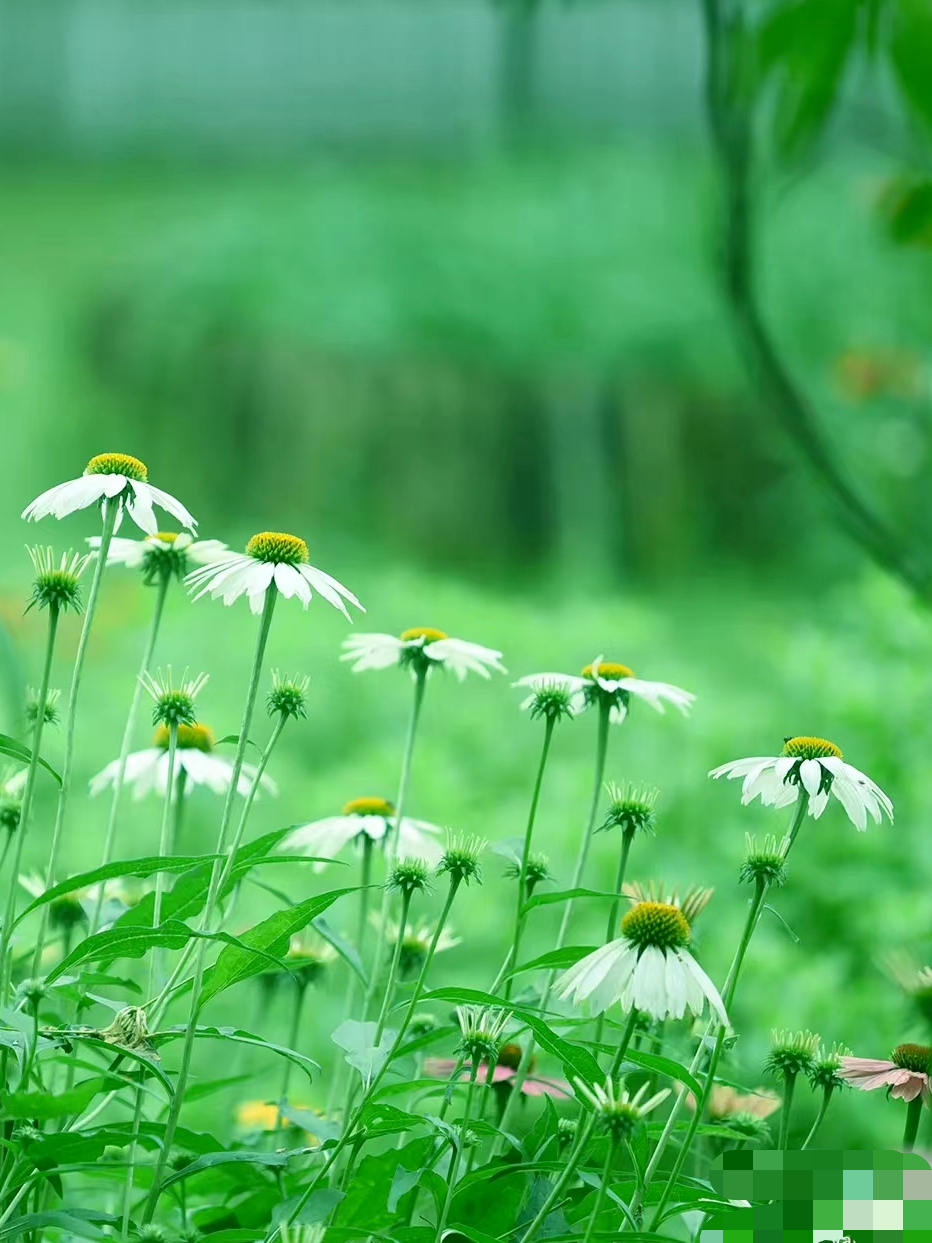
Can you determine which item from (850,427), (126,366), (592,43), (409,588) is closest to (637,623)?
(409,588)

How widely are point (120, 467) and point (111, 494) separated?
0.8 inches

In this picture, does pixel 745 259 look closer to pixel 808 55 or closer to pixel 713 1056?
pixel 808 55

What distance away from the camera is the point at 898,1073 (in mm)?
344

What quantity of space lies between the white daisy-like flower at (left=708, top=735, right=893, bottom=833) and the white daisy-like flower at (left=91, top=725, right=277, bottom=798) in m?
0.14

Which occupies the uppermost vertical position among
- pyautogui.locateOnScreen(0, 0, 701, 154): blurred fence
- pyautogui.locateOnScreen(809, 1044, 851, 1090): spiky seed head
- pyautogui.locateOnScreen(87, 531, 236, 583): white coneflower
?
pyautogui.locateOnScreen(0, 0, 701, 154): blurred fence

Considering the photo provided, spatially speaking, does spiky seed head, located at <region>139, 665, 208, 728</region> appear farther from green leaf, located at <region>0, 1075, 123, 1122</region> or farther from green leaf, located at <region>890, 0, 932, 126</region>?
green leaf, located at <region>890, 0, 932, 126</region>

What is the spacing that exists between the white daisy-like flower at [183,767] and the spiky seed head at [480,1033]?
0.11 m

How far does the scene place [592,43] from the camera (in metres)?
2.97

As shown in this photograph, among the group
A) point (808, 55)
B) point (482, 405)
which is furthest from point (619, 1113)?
point (482, 405)

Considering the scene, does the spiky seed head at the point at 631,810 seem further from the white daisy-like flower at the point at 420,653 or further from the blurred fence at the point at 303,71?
the blurred fence at the point at 303,71

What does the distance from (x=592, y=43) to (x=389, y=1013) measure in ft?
9.61

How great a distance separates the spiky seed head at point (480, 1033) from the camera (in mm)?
331

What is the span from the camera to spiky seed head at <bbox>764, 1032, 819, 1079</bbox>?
359 millimetres

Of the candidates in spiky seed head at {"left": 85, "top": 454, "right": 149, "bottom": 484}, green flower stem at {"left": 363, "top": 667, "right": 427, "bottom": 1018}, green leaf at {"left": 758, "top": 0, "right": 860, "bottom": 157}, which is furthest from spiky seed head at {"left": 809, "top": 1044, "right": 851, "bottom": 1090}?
green leaf at {"left": 758, "top": 0, "right": 860, "bottom": 157}
